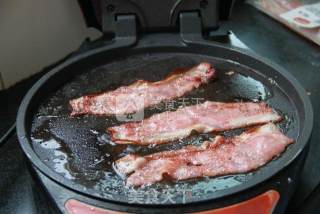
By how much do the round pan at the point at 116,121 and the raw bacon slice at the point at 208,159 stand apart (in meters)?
0.01

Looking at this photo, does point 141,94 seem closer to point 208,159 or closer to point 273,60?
point 208,159

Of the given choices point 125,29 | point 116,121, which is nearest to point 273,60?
point 125,29

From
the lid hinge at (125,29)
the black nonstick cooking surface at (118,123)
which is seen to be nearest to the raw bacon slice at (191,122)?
the black nonstick cooking surface at (118,123)

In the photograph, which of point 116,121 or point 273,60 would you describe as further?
point 273,60

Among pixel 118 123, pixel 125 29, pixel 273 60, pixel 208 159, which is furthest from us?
pixel 273 60

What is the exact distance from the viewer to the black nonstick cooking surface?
0.82m

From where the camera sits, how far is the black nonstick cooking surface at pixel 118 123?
816mm

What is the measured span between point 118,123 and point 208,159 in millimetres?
200

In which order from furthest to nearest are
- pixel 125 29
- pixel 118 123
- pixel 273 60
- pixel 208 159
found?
pixel 273 60 → pixel 125 29 → pixel 118 123 → pixel 208 159

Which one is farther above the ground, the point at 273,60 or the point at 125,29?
the point at 125,29

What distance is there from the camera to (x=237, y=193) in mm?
742

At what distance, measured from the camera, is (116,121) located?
3.18 ft

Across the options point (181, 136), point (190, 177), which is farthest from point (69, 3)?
point (190, 177)

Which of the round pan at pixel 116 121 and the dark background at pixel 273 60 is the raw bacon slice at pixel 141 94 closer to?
the round pan at pixel 116 121
